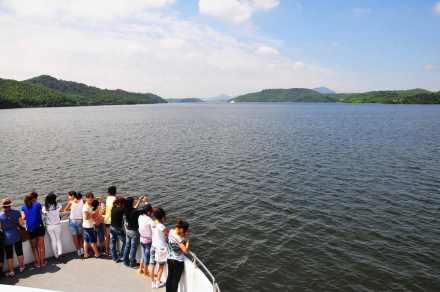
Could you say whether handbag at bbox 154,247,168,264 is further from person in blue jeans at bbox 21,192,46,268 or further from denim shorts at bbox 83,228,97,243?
person in blue jeans at bbox 21,192,46,268

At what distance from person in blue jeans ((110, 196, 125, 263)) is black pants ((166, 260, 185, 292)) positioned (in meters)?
2.64

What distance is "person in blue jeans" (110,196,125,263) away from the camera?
1002 centimetres

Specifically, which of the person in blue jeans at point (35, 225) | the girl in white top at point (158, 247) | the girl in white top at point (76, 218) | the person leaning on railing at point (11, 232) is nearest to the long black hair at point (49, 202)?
the person in blue jeans at point (35, 225)

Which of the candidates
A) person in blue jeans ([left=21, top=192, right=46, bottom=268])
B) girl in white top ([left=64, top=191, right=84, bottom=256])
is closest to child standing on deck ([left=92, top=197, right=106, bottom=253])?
girl in white top ([left=64, top=191, right=84, bottom=256])

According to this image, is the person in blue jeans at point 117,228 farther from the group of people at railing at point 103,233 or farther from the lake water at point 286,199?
the lake water at point 286,199

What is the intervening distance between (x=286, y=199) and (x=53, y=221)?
16916mm

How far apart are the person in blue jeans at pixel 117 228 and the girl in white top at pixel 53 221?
6.09 feet

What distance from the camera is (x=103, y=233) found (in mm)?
10938

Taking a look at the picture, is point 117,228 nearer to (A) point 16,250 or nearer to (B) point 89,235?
(B) point 89,235

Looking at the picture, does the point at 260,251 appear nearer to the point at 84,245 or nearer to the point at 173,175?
the point at 84,245

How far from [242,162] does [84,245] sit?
26.4 m

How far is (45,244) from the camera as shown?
35.0 feet

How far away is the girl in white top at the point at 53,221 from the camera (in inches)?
403

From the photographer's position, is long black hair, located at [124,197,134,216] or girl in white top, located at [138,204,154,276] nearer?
girl in white top, located at [138,204,154,276]
